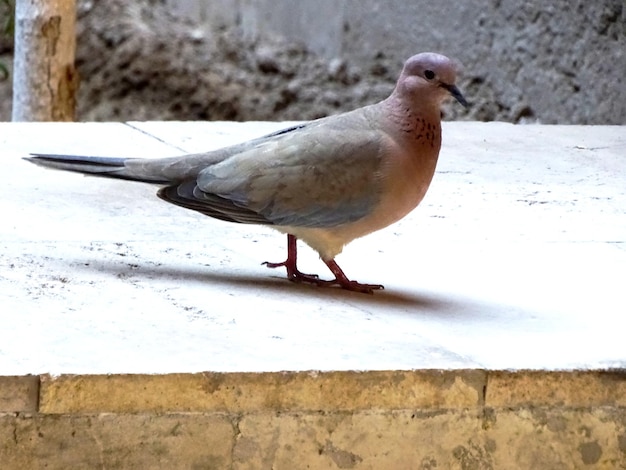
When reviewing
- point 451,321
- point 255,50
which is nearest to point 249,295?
point 451,321

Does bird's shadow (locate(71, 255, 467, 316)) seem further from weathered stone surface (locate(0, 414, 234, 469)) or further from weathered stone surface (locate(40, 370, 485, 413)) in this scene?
weathered stone surface (locate(0, 414, 234, 469))

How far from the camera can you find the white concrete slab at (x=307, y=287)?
217 centimetres

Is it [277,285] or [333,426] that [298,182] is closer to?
[277,285]

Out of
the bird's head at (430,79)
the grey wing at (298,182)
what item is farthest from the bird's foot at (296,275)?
the bird's head at (430,79)

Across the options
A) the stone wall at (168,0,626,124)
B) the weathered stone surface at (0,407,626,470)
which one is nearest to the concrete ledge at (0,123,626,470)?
the weathered stone surface at (0,407,626,470)

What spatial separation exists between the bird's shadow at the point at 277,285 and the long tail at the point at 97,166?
0.66 ft

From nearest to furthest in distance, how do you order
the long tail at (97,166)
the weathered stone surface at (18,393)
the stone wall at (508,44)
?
the weathered stone surface at (18,393), the long tail at (97,166), the stone wall at (508,44)

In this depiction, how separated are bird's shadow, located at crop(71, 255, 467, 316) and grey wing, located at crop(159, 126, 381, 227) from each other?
5.7 inches

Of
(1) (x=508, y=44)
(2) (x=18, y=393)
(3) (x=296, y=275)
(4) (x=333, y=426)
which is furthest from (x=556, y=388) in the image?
(1) (x=508, y=44)

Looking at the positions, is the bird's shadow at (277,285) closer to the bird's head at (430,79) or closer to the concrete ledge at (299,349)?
the concrete ledge at (299,349)

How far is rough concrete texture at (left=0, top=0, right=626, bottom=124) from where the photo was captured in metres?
5.91

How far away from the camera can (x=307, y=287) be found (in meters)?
2.70

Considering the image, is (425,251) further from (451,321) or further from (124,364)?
(124,364)

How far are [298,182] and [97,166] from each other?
0.48 metres
